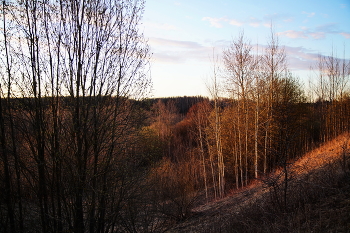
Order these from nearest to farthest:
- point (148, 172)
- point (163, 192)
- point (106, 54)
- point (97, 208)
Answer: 1. point (97, 208)
2. point (106, 54)
3. point (148, 172)
4. point (163, 192)

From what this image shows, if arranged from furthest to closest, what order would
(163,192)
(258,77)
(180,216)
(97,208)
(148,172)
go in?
(258,77) < (180,216) < (163,192) < (148,172) < (97,208)

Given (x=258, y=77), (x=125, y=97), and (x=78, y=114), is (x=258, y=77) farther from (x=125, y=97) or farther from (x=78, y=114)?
(x=78, y=114)

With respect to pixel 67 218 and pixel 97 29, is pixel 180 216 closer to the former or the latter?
pixel 67 218

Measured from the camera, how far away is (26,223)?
21.6 feet

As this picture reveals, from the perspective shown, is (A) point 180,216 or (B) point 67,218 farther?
(A) point 180,216

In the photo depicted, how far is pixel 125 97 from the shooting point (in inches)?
296

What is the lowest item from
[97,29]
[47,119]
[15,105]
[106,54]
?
[47,119]

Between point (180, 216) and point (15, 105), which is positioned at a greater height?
point (15, 105)

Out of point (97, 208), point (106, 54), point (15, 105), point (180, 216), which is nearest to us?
point (15, 105)

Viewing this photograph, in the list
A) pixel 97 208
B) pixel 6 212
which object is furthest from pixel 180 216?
pixel 6 212

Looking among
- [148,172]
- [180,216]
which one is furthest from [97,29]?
[180,216]

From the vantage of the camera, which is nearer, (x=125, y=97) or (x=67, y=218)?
(x=67, y=218)

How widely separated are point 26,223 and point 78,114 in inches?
129

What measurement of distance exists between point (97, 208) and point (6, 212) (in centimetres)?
238
